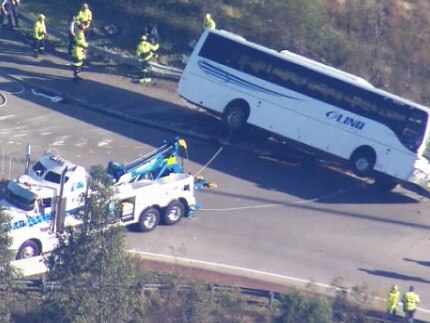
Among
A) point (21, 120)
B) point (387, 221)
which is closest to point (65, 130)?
point (21, 120)

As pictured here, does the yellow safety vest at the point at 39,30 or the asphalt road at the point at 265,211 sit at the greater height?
the yellow safety vest at the point at 39,30

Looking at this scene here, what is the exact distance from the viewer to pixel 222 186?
31375mm

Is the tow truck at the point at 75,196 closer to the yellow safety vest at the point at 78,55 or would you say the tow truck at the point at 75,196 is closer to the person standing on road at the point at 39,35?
the yellow safety vest at the point at 78,55

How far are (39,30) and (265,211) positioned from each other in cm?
1138

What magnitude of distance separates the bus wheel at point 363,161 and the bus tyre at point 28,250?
1065 cm

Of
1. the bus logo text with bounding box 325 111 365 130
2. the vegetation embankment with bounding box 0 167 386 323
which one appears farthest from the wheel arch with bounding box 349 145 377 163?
the vegetation embankment with bounding box 0 167 386 323

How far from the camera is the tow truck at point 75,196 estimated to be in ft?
83.8

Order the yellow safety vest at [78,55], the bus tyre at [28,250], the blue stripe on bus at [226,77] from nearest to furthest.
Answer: the bus tyre at [28,250], the blue stripe on bus at [226,77], the yellow safety vest at [78,55]

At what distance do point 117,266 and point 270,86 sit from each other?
1242cm

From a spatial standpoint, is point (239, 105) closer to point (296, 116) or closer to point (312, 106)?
point (296, 116)

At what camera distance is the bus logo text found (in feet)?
108

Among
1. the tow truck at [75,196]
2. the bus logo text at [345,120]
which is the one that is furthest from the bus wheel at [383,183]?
the tow truck at [75,196]

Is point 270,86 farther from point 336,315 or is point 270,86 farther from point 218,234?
point 336,315

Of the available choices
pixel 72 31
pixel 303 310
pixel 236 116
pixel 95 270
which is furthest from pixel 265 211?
pixel 72 31
